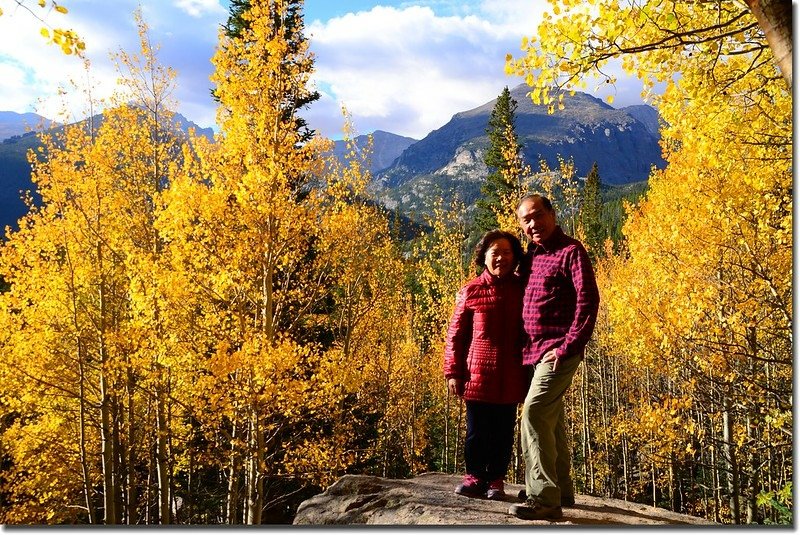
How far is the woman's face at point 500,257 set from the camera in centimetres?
300

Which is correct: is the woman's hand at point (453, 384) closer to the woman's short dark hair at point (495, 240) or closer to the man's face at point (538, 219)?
the woman's short dark hair at point (495, 240)

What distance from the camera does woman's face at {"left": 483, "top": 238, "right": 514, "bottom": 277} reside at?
9.84 feet

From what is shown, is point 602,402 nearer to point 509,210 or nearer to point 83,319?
point 509,210

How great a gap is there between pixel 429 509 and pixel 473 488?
455 mm

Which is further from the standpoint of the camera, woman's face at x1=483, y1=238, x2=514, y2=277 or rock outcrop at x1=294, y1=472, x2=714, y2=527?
woman's face at x1=483, y1=238, x2=514, y2=277

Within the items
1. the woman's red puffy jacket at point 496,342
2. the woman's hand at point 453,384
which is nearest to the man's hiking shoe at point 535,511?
the woman's red puffy jacket at point 496,342

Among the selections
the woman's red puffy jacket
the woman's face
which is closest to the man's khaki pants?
the woman's red puffy jacket

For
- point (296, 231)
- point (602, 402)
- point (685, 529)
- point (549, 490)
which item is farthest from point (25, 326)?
point (602, 402)

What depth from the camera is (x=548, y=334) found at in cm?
263

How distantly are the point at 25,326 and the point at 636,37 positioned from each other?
9785 mm

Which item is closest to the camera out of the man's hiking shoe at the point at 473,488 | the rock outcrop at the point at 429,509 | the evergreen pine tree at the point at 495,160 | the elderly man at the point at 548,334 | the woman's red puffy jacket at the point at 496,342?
the elderly man at the point at 548,334

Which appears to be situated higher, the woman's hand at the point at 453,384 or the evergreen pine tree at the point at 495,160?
the evergreen pine tree at the point at 495,160

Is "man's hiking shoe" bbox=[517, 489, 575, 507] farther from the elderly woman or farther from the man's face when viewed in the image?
the man's face

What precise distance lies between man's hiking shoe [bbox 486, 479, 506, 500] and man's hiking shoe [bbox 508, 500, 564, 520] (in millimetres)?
408
